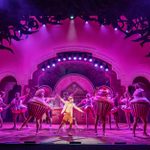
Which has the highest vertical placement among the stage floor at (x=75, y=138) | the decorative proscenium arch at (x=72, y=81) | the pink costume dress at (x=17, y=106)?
the decorative proscenium arch at (x=72, y=81)

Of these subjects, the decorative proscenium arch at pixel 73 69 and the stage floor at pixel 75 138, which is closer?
the stage floor at pixel 75 138

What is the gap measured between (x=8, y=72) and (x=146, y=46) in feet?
25.5

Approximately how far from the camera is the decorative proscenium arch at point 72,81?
14.8 meters

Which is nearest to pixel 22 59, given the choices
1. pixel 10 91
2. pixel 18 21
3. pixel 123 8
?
pixel 10 91

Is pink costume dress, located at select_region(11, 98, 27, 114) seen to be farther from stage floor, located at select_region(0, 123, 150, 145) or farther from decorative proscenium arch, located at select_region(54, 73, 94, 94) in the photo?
decorative proscenium arch, located at select_region(54, 73, 94, 94)

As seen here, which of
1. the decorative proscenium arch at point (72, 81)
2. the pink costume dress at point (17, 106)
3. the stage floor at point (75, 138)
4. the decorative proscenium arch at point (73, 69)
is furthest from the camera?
the decorative proscenium arch at point (72, 81)

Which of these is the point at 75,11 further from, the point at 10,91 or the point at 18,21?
the point at 10,91

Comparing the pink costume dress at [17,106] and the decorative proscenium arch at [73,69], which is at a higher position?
the decorative proscenium arch at [73,69]

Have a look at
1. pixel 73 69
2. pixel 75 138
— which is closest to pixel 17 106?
pixel 75 138

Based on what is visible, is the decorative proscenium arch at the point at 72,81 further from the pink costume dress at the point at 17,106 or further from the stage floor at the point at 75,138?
the stage floor at the point at 75,138

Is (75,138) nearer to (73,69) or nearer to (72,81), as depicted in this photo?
(72,81)

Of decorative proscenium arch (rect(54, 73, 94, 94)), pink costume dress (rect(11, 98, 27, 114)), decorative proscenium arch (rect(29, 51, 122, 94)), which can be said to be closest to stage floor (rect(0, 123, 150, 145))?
pink costume dress (rect(11, 98, 27, 114))

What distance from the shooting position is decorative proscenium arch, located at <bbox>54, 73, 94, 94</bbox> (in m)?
14.8

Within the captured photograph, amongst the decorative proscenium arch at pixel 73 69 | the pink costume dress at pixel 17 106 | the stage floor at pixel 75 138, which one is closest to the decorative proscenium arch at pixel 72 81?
the decorative proscenium arch at pixel 73 69
